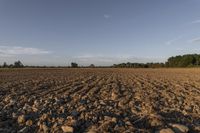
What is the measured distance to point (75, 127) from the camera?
6430mm

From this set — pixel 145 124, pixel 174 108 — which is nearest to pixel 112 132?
pixel 145 124

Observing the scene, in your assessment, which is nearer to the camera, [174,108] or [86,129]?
[86,129]

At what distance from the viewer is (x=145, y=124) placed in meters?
6.74

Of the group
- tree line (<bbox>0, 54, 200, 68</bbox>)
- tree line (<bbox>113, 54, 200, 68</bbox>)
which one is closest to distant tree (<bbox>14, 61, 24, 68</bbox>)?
tree line (<bbox>0, 54, 200, 68</bbox>)

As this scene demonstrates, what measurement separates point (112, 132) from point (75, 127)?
1.01 m

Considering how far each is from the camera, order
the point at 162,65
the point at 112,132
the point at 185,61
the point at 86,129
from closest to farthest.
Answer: the point at 112,132 → the point at 86,129 → the point at 185,61 → the point at 162,65

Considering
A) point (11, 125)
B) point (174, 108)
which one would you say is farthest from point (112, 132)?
point (174, 108)

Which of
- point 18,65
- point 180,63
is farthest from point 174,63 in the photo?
point 18,65

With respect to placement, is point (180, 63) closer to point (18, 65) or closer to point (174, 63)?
point (174, 63)

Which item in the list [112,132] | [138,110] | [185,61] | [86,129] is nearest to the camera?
[112,132]

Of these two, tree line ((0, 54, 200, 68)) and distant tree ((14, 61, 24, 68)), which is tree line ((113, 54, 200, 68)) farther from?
distant tree ((14, 61, 24, 68))

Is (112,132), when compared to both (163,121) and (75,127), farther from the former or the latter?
(163,121)

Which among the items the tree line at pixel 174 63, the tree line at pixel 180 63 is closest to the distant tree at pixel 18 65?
the tree line at pixel 174 63

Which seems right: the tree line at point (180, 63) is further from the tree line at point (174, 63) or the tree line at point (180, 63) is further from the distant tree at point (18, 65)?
the distant tree at point (18, 65)
